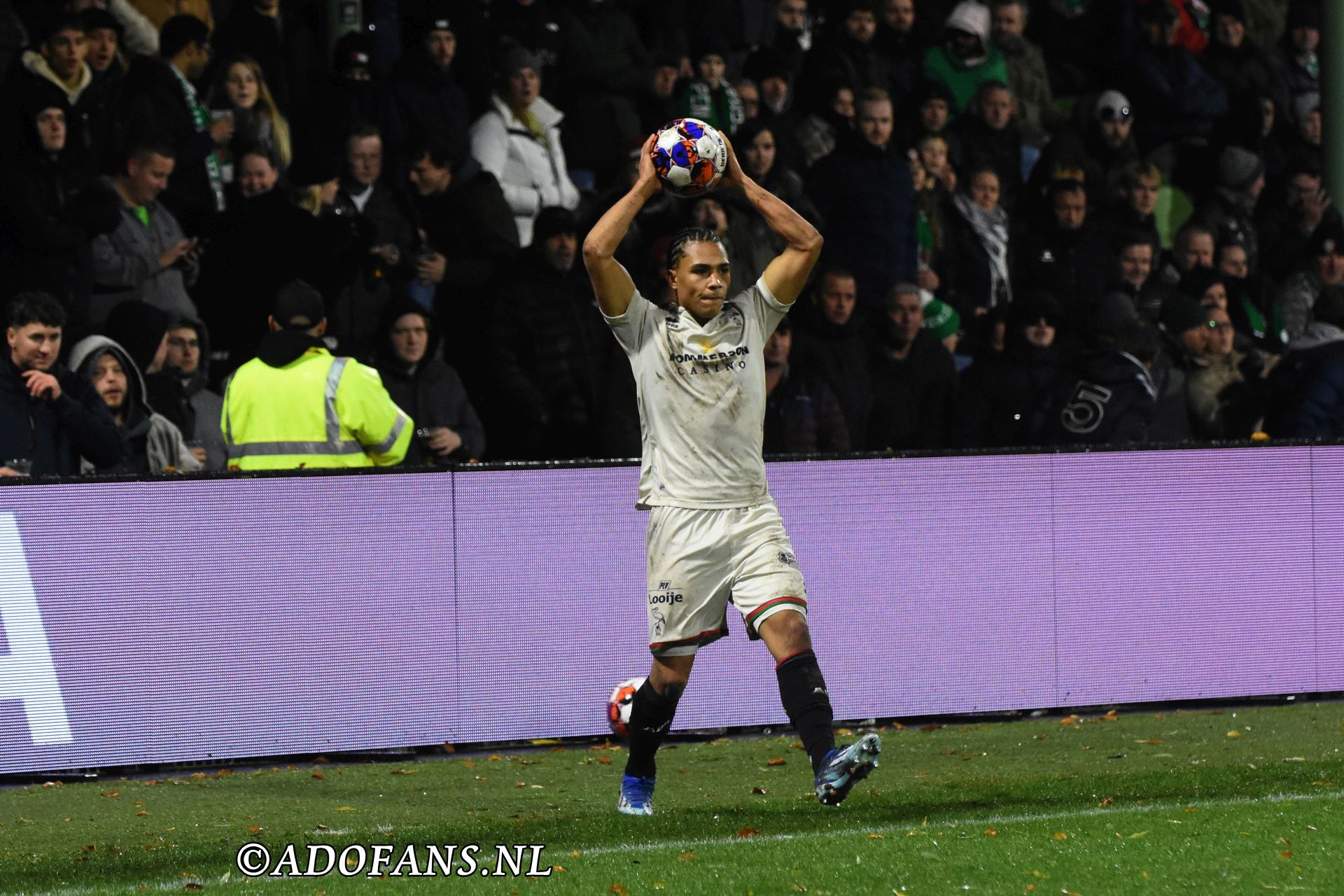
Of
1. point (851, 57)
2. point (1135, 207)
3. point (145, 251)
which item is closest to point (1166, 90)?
point (1135, 207)

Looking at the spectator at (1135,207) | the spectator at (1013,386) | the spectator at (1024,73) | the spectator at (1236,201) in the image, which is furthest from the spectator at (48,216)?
the spectator at (1236,201)

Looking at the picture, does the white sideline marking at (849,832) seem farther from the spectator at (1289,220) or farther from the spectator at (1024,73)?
the spectator at (1024,73)

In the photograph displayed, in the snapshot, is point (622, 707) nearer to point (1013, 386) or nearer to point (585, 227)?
point (585, 227)

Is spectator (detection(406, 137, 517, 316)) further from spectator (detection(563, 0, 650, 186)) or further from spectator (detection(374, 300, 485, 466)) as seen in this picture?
spectator (detection(563, 0, 650, 186))

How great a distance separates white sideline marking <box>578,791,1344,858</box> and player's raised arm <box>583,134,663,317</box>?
1.91 meters

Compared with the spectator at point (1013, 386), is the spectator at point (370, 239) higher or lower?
higher

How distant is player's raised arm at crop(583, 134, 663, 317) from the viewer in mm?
7180

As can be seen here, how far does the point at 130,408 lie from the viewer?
34.5 ft

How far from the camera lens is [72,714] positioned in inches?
360

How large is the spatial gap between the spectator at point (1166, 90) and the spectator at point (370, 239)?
23.1 ft

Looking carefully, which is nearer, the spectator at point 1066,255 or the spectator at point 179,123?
the spectator at point 179,123

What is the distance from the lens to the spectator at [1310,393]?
12617mm

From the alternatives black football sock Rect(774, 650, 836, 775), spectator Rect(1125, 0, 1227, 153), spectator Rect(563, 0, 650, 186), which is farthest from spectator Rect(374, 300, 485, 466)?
spectator Rect(1125, 0, 1227, 153)

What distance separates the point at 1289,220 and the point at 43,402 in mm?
10697
